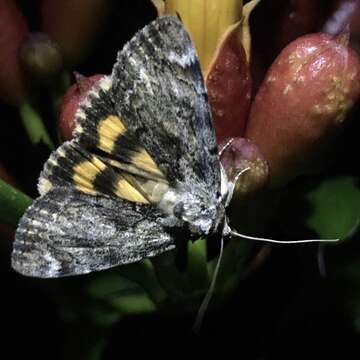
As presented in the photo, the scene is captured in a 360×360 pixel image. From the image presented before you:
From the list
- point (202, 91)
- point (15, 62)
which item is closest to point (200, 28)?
point (202, 91)

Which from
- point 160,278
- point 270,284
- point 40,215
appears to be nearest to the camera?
point 40,215

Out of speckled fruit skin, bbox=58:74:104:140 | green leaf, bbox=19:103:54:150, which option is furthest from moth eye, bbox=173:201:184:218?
green leaf, bbox=19:103:54:150

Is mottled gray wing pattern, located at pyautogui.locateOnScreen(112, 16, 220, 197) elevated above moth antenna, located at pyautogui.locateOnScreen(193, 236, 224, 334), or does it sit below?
above

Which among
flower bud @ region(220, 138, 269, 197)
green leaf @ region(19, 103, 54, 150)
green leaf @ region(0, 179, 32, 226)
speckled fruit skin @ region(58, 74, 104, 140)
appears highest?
speckled fruit skin @ region(58, 74, 104, 140)

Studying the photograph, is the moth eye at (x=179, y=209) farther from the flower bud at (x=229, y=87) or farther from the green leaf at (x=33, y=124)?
the green leaf at (x=33, y=124)

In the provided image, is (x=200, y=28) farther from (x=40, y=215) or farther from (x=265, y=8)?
(x=40, y=215)

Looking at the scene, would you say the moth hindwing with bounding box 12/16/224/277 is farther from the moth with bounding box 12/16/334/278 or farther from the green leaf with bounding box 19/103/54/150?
the green leaf with bounding box 19/103/54/150
